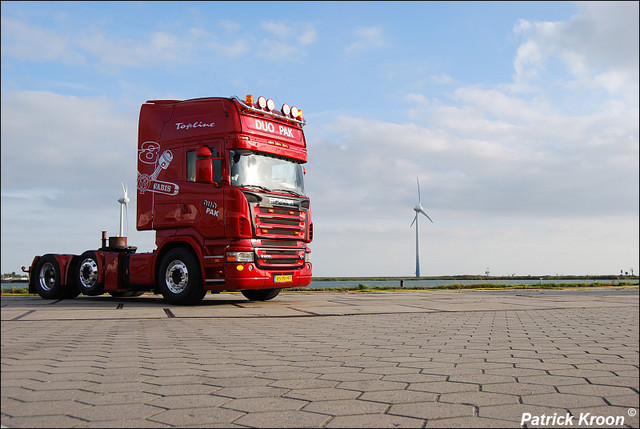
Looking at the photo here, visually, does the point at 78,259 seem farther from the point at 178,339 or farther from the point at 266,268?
the point at 178,339

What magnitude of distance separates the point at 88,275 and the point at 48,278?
61.3 inches

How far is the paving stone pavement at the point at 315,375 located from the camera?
309 cm

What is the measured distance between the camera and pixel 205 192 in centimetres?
1155

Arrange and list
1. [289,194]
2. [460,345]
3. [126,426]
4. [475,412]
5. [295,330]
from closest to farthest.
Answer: [126,426]
[475,412]
[460,345]
[295,330]
[289,194]

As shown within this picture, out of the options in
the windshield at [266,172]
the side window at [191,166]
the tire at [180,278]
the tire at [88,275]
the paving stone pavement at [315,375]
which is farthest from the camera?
the tire at [88,275]

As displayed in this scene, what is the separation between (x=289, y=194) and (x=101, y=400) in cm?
916

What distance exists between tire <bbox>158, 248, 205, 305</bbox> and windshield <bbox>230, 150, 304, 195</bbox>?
191 centimetres

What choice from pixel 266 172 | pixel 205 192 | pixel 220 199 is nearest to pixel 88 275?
pixel 205 192

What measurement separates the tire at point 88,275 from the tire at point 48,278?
0.54 metres

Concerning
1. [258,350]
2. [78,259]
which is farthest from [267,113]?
[258,350]

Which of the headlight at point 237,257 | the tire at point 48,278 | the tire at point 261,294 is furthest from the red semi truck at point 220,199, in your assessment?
the tire at point 48,278

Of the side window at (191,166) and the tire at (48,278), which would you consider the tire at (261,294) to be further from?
the tire at (48,278)

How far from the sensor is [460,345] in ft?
19.6

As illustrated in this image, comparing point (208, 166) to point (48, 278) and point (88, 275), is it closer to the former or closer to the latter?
point (88, 275)
